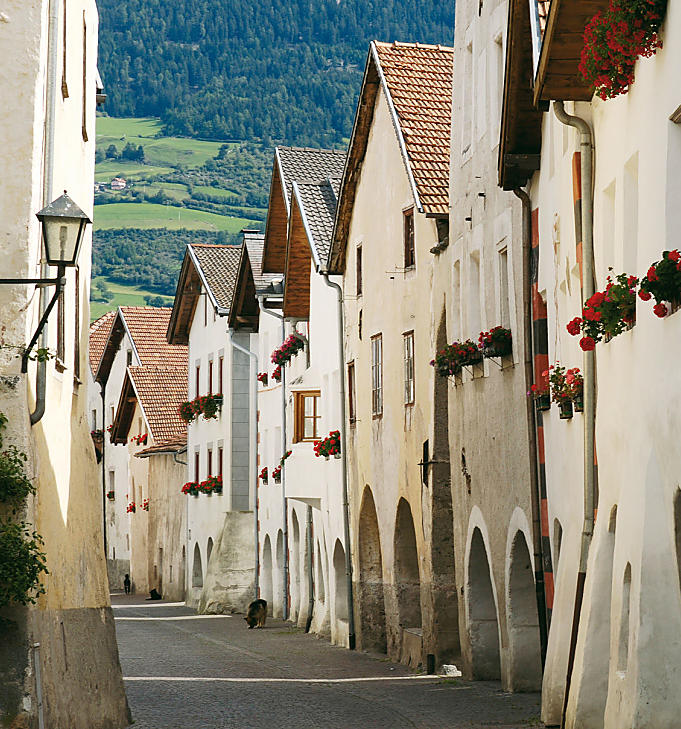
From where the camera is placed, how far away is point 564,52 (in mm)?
12508

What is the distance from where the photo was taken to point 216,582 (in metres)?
42.8

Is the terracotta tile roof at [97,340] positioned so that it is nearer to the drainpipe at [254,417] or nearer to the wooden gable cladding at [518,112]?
the drainpipe at [254,417]

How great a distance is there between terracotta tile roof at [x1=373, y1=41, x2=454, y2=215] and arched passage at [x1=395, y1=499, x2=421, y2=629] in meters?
5.81

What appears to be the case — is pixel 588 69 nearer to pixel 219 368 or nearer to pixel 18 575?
pixel 18 575

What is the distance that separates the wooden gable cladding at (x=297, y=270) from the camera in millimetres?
35062

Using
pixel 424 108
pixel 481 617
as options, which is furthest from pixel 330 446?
pixel 481 617

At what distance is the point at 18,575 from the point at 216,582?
103ft

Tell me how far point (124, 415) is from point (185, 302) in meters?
10.4

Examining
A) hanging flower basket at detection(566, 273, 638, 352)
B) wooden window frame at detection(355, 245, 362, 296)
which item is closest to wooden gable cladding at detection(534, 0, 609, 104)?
hanging flower basket at detection(566, 273, 638, 352)

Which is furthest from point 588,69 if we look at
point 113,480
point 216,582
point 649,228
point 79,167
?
point 113,480

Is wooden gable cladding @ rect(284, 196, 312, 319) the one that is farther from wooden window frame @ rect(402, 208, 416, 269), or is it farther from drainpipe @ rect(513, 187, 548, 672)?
drainpipe @ rect(513, 187, 548, 672)

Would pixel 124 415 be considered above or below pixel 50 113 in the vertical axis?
below

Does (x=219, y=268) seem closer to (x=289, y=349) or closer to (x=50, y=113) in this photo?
(x=289, y=349)

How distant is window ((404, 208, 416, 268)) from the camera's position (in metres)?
26.5
